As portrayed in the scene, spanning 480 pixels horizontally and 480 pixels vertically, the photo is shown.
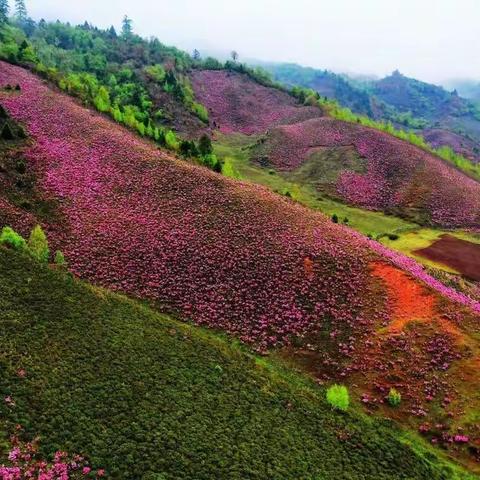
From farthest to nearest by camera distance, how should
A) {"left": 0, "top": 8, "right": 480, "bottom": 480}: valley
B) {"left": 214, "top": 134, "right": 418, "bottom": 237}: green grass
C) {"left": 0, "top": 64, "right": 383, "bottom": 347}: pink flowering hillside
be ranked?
{"left": 214, "top": 134, "right": 418, "bottom": 237}: green grass
{"left": 0, "top": 64, "right": 383, "bottom": 347}: pink flowering hillside
{"left": 0, "top": 8, "right": 480, "bottom": 480}: valley

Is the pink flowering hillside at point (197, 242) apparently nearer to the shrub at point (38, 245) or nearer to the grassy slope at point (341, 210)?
the shrub at point (38, 245)

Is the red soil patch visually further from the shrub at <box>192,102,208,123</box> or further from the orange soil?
the shrub at <box>192,102,208,123</box>

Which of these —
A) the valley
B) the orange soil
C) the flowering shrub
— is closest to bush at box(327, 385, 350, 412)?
the valley

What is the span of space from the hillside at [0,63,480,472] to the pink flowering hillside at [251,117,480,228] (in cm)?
3929

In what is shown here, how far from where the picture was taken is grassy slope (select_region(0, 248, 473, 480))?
101ft

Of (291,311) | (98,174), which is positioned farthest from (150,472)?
(98,174)

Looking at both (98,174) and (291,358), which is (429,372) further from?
(98,174)

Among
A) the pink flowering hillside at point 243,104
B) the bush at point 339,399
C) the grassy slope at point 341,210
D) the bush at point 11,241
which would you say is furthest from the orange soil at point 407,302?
the pink flowering hillside at point 243,104

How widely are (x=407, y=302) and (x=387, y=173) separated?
65.5 metres

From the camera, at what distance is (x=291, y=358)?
44.2 meters

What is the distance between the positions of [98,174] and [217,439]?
135 ft

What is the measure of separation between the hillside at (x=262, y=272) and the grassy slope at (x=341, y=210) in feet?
63.0

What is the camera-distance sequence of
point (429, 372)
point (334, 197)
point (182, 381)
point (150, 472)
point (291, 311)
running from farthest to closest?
point (334, 197) → point (291, 311) → point (429, 372) → point (182, 381) → point (150, 472)

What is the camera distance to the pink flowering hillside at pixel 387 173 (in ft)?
326
